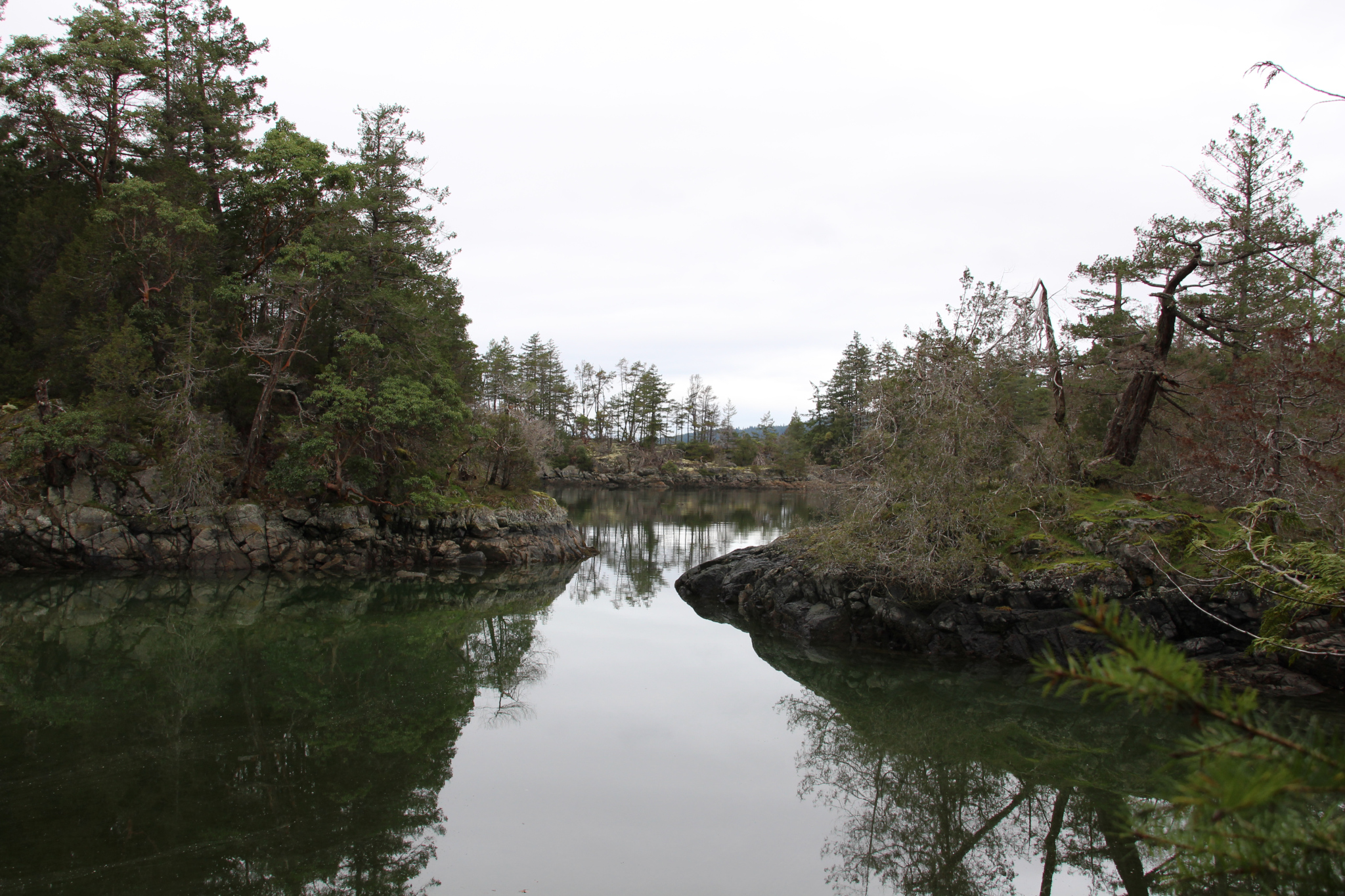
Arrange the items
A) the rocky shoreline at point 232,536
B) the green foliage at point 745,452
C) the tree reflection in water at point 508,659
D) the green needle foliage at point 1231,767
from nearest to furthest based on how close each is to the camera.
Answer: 1. the green needle foliage at point 1231,767
2. the tree reflection in water at point 508,659
3. the rocky shoreline at point 232,536
4. the green foliage at point 745,452

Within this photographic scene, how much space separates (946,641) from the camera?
12562 millimetres

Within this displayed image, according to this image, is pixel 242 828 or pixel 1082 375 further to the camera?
pixel 1082 375

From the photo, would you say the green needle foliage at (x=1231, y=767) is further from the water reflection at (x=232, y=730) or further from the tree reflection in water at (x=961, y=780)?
the water reflection at (x=232, y=730)

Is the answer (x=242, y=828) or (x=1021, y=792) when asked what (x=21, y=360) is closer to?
(x=242, y=828)

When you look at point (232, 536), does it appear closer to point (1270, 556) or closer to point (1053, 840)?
point (1053, 840)

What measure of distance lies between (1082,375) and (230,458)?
2268 cm

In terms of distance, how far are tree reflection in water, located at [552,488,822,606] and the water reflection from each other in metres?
5.05

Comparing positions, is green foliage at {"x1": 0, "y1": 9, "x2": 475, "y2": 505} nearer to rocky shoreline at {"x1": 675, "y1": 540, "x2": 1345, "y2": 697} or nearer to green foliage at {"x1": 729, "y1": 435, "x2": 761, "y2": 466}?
rocky shoreline at {"x1": 675, "y1": 540, "x2": 1345, "y2": 697}

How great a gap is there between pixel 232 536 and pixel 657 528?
18997 millimetres

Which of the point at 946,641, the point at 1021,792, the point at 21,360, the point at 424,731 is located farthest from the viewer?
the point at 21,360

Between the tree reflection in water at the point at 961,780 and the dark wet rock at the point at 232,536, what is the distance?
13.4m

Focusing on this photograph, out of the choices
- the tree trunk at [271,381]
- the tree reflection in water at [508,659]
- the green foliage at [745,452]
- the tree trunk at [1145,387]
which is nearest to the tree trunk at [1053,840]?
the tree reflection in water at [508,659]

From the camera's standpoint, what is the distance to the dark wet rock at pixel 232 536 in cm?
1725

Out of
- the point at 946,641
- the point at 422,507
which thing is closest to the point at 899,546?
the point at 946,641
